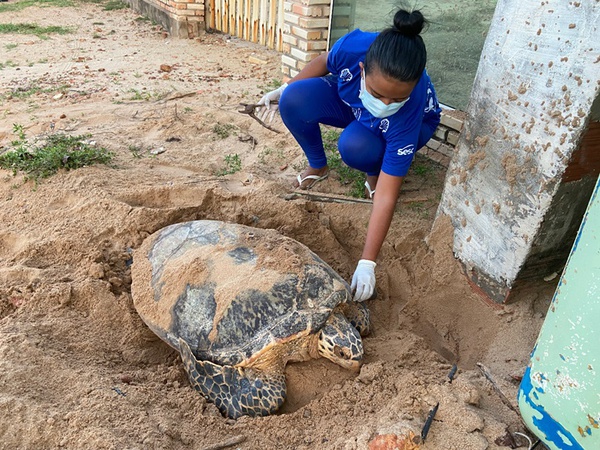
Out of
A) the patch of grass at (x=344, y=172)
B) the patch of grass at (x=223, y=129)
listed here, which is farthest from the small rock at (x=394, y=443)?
the patch of grass at (x=223, y=129)

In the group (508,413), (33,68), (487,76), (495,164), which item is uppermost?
(487,76)

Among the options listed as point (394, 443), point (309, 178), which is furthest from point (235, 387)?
point (309, 178)

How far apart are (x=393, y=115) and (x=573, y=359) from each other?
162 centimetres

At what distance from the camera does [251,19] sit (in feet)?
23.8

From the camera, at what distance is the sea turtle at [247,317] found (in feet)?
6.50

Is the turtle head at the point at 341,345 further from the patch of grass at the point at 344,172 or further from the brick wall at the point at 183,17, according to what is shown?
the brick wall at the point at 183,17

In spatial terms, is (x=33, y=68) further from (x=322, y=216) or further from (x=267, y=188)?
(x=322, y=216)

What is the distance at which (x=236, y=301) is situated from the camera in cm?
203

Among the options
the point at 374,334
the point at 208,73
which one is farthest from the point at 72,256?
the point at 208,73

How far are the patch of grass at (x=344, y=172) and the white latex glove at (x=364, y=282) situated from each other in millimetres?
943

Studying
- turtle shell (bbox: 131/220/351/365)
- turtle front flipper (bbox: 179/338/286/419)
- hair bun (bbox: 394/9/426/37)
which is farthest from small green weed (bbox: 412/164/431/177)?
turtle front flipper (bbox: 179/338/286/419)

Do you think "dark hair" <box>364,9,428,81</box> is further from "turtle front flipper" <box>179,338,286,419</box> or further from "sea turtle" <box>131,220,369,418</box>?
"turtle front flipper" <box>179,338,286,419</box>

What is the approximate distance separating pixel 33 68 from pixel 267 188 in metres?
4.62

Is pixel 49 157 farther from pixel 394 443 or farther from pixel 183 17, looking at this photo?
pixel 183 17
